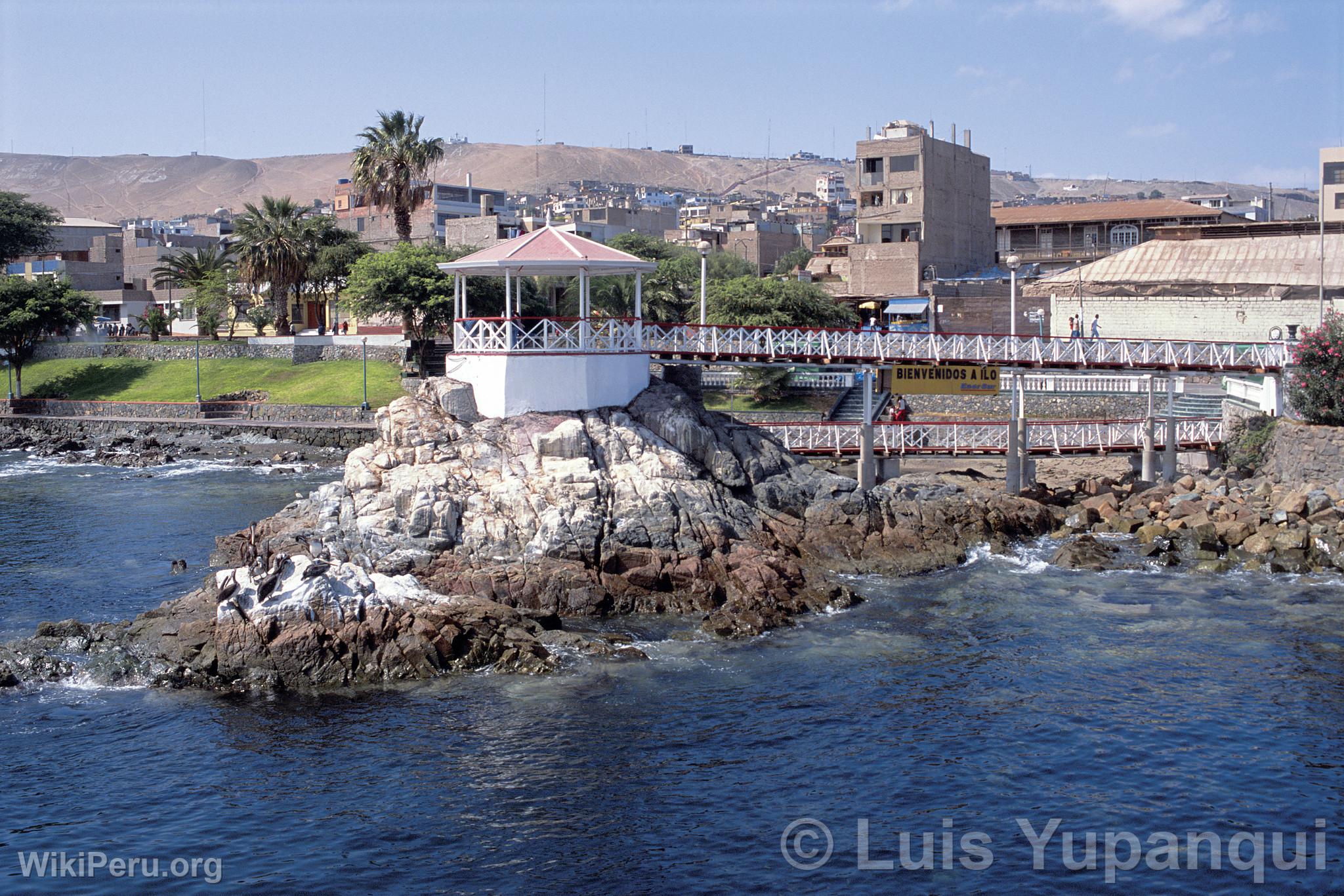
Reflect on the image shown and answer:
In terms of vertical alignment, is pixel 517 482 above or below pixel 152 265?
below

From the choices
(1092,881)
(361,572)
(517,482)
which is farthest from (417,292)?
(1092,881)

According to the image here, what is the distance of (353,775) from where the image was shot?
19.1 m

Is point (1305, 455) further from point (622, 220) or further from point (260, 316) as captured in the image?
point (622, 220)

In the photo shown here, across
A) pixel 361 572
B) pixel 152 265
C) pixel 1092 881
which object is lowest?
pixel 1092 881

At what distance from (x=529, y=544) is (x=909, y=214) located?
56.5 meters

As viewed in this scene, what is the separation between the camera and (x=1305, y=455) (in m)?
36.3

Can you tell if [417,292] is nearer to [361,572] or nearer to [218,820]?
[361,572]

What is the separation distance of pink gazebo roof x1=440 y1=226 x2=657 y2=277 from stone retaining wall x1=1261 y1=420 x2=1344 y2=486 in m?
20.5

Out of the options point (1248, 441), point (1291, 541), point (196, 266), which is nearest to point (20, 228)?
point (196, 266)

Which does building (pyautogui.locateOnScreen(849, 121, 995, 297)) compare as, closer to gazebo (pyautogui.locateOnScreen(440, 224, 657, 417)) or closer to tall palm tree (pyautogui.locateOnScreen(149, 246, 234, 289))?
tall palm tree (pyautogui.locateOnScreen(149, 246, 234, 289))

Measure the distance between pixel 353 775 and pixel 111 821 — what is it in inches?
138

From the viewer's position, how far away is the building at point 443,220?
271 feet

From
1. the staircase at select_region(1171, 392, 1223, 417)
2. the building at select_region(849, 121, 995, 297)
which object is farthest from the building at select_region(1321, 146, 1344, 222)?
the staircase at select_region(1171, 392, 1223, 417)

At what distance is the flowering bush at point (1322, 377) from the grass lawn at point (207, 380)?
4099 cm
